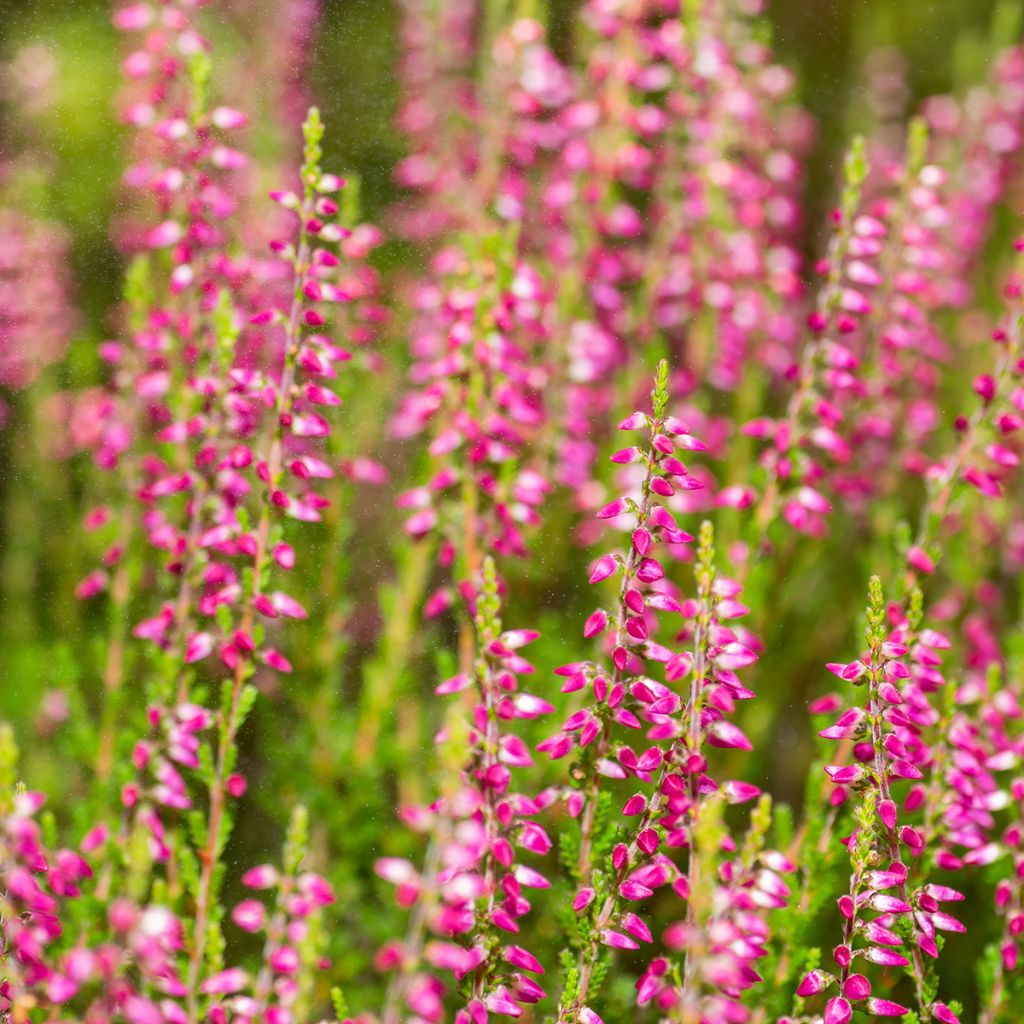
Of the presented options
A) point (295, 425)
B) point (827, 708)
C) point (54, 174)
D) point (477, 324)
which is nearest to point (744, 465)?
point (477, 324)

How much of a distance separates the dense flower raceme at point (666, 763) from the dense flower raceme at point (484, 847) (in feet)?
0.30

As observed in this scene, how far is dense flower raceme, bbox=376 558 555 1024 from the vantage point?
1377mm

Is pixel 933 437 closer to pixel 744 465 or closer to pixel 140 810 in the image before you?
pixel 744 465

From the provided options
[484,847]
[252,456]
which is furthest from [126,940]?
[252,456]

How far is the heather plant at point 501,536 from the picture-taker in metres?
1.74

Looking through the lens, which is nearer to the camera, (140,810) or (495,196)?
(140,810)

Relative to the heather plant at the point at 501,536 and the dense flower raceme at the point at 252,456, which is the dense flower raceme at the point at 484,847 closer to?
the heather plant at the point at 501,536

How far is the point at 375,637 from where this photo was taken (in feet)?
15.3

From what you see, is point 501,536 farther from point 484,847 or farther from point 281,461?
point 484,847

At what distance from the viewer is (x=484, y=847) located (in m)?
1.63

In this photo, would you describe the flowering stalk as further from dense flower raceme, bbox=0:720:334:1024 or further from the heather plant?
dense flower raceme, bbox=0:720:334:1024

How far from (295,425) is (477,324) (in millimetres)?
654

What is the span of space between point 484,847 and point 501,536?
1261 mm

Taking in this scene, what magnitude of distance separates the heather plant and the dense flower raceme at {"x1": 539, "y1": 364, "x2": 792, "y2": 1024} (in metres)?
0.01
